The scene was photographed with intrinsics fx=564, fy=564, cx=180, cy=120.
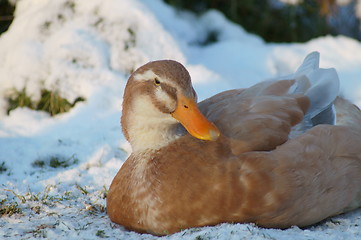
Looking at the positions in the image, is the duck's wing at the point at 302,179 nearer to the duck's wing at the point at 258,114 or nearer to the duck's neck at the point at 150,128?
the duck's wing at the point at 258,114

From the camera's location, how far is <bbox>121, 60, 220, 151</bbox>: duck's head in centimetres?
304

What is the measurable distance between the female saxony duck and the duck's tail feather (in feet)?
0.07

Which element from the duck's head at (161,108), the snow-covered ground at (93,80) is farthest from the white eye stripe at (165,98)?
the snow-covered ground at (93,80)

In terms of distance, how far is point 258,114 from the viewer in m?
3.28

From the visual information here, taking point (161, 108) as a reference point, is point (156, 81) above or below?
above

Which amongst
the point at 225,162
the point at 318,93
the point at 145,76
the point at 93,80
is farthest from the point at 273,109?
the point at 93,80

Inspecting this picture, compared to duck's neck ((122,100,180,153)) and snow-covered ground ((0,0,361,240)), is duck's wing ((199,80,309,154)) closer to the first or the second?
duck's neck ((122,100,180,153))

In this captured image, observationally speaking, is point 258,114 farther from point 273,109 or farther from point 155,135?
point 155,135

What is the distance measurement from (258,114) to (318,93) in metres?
0.52

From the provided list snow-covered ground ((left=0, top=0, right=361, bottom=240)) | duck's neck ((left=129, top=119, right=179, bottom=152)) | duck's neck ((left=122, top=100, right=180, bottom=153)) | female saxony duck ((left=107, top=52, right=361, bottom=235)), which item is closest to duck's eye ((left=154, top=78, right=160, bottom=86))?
female saxony duck ((left=107, top=52, right=361, bottom=235))

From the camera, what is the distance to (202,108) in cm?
361

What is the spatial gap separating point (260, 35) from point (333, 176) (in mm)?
4589

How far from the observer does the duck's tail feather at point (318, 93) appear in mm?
3471

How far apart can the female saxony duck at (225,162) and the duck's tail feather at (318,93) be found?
0.02 meters
